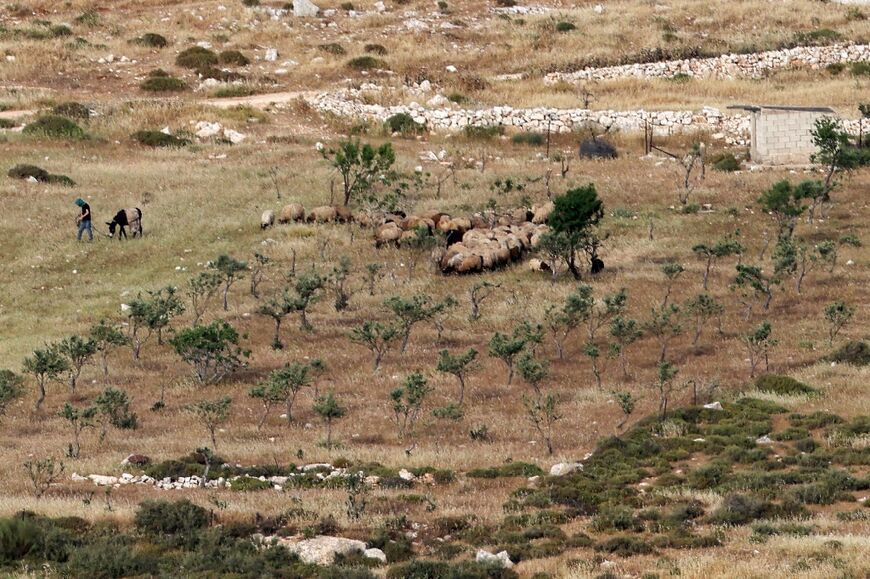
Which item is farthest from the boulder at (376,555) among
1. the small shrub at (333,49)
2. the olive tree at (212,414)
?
the small shrub at (333,49)

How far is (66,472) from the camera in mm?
23219

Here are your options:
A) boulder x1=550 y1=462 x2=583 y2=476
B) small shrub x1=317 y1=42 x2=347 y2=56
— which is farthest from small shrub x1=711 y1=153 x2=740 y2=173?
boulder x1=550 y1=462 x2=583 y2=476

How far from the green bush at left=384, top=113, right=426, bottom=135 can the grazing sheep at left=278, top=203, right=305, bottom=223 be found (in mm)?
14266

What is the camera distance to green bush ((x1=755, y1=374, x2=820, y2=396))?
27734 millimetres

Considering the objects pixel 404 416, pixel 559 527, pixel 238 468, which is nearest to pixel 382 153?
pixel 404 416

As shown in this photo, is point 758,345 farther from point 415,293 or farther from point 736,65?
point 736,65

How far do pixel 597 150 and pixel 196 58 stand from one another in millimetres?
23852

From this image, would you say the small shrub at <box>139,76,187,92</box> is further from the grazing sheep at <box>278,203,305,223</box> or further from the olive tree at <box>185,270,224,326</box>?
the olive tree at <box>185,270,224,326</box>

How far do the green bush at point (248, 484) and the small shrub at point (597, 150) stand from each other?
3305 cm

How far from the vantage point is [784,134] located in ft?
168

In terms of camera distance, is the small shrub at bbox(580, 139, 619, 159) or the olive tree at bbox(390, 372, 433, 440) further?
the small shrub at bbox(580, 139, 619, 159)

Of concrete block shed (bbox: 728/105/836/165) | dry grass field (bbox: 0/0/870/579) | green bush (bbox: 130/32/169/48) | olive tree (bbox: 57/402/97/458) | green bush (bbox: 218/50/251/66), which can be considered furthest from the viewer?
green bush (bbox: 130/32/169/48)

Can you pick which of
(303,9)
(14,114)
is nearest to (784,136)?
(14,114)

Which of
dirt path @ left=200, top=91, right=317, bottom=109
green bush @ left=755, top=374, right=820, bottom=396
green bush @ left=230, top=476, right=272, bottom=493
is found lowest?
green bush @ left=755, top=374, right=820, bottom=396
